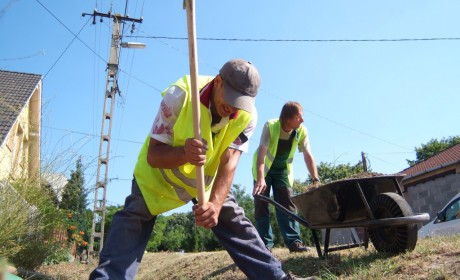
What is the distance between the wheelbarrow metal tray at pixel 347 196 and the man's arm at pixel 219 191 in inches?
61.0

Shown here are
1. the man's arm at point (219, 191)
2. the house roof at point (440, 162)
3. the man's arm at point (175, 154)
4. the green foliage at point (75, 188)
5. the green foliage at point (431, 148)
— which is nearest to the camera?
the man's arm at point (175, 154)

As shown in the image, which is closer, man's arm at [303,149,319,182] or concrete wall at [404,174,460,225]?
man's arm at [303,149,319,182]

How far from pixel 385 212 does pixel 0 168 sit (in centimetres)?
500

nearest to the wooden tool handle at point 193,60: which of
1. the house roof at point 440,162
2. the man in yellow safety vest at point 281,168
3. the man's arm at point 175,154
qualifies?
the man's arm at point 175,154

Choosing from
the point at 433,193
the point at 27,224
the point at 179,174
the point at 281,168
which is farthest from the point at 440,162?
the point at 179,174

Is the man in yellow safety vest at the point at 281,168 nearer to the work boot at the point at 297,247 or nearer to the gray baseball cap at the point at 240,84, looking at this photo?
the work boot at the point at 297,247

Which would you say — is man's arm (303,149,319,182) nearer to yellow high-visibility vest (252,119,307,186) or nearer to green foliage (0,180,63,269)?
yellow high-visibility vest (252,119,307,186)

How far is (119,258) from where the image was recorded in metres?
2.69

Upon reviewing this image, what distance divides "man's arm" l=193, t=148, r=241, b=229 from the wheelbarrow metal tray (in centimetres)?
155

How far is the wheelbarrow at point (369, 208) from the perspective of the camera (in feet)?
13.4

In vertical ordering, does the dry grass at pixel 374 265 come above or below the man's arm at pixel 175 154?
below

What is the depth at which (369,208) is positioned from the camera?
4.20 meters

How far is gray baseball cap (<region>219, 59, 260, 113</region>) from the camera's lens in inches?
101

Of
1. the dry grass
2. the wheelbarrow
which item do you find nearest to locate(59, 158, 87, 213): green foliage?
the dry grass
